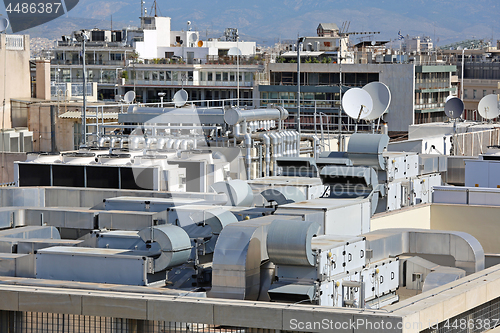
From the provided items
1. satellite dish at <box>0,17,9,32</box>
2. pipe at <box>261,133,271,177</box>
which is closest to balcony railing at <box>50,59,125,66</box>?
satellite dish at <box>0,17,9,32</box>

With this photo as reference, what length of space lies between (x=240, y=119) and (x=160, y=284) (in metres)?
20.7

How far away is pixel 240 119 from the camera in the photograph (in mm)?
40094

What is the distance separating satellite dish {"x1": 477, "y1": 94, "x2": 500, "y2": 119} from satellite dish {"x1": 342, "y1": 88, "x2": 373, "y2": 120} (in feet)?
59.5

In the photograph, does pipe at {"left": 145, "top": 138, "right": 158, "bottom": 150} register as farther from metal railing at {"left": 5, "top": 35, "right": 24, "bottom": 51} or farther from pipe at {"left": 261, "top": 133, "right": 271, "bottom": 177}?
metal railing at {"left": 5, "top": 35, "right": 24, "bottom": 51}

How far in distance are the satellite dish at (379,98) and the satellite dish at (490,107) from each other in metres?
16.5

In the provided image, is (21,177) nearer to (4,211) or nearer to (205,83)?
(4,211)

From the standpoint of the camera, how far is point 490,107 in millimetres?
50906

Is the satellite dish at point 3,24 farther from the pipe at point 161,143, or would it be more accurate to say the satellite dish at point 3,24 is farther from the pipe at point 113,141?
the pipe at point 161,143

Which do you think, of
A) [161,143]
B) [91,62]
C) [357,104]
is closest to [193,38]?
[91,62]

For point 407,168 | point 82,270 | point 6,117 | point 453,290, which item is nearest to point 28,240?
point 82,270

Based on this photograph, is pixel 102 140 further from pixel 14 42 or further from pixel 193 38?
pixel 193 38

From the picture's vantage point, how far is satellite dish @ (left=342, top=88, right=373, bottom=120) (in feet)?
113

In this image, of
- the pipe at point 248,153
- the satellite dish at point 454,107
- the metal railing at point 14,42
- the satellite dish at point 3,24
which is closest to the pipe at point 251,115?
the pipe at point 248,153

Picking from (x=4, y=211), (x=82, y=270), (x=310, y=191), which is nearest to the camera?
(x=82, y=270)
